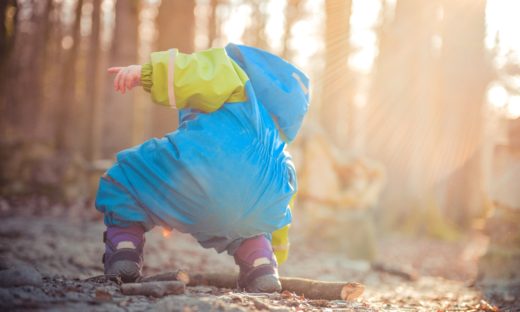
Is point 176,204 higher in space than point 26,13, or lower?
lower

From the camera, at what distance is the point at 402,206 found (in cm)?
1133

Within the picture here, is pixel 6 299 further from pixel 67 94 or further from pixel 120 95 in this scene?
pixel 67 94

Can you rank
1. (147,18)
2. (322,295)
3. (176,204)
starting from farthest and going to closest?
1. (147,18)
2. (322,295)
3. (176,204)

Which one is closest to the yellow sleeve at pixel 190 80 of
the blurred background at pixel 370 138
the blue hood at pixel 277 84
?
the blue hood at pixel 277 84

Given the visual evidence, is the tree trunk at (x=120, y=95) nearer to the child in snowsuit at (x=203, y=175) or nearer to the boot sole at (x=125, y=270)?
the child in snowsuit at (x=203, y=175)

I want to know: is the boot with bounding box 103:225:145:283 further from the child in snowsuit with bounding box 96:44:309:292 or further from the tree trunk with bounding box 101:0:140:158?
the tree trunk with bounding box 101:0:140:158

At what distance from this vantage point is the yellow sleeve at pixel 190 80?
2713mm

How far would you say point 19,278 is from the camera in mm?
2359

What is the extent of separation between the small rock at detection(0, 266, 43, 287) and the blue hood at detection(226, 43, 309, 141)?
60.2 inches

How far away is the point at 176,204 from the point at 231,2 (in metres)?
17.1

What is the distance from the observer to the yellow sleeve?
8.90 feet

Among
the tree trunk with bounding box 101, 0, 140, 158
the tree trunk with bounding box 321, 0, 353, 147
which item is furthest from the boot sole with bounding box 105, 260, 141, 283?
the tree trunk with bounding box 101, 0, 140, 158

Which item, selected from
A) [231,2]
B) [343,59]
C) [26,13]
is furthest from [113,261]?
[26,13]

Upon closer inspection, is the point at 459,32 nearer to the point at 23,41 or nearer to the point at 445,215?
the point at 445,215
